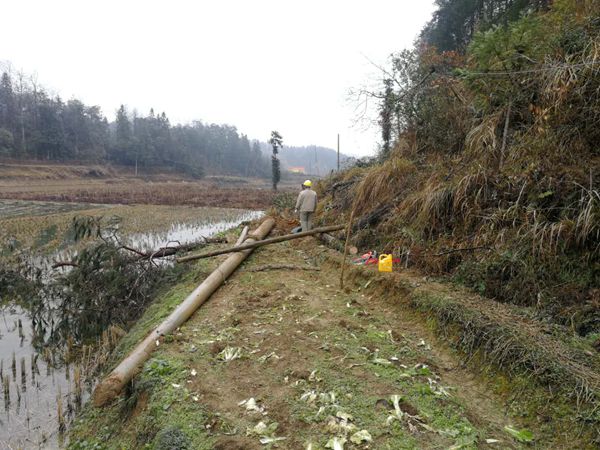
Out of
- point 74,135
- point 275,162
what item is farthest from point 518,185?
point 74,135

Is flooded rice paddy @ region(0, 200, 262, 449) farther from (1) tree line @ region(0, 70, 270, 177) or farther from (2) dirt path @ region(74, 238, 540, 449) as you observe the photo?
(1) tree line @ region(0, 70, 270, 177)

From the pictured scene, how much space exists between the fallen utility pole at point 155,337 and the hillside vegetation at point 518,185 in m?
3.23

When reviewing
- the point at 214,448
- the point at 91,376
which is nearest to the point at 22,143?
the point at 91,376

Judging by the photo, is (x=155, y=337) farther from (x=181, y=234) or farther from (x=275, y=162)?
(x=275, y=162)

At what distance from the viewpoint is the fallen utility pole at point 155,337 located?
4109mm

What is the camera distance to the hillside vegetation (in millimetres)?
4715

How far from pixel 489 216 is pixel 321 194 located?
30.2ft

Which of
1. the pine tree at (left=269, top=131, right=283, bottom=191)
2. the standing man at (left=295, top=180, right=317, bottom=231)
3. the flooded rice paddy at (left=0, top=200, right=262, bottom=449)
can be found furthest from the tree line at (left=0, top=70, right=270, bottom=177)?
the standing man at (left=295, top=180, right=317, bottom=231)

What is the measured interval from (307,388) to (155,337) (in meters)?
2.34

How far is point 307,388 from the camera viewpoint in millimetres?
3682

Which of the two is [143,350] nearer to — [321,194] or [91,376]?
[91,376]

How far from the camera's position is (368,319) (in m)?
5.29

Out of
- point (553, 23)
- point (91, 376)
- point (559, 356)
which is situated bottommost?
point (91, 376)

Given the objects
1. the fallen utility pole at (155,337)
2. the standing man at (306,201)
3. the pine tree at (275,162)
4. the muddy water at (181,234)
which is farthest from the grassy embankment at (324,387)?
the pine tree at (275,162)
